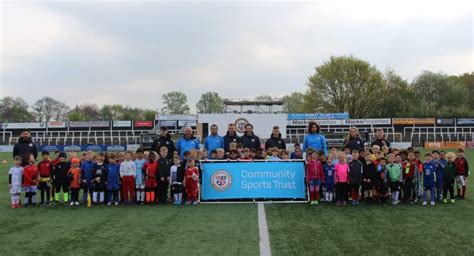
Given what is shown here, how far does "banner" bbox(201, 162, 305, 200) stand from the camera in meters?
10.1

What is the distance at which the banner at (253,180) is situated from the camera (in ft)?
33.0

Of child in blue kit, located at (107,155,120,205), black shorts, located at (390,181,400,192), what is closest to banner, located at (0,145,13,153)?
child in blue kit, located at (107,155,120,205)

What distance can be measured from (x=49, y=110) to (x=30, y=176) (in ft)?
293

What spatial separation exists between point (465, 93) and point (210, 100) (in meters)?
50.1

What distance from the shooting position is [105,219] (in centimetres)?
811

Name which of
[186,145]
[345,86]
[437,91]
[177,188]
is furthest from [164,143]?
[437,91]

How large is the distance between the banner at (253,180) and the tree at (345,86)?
166ft

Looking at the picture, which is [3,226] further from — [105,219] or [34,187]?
[34,187]

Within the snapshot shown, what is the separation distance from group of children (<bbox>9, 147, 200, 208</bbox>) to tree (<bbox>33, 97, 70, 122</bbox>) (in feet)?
287

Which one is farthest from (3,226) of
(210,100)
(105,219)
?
(210,100)

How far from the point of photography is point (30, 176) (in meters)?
10.1

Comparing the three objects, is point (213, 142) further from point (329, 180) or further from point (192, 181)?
point (329, 180)

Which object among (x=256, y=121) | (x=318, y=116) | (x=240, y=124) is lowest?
(x=240, y=124)

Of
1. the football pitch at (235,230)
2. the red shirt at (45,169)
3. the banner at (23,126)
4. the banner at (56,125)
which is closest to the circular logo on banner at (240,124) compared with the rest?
the football pitch at (235,230)
